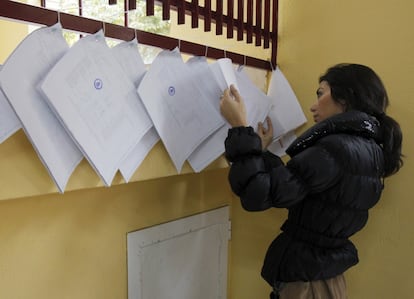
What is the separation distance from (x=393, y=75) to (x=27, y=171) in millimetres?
1131

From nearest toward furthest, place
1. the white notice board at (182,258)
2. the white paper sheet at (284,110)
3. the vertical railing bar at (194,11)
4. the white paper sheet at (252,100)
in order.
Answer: the vertical railing bar at (194,11) < the white notice board at (182,258) < the white paper sheet at (252,100) < the white paper sheet at (284,110)

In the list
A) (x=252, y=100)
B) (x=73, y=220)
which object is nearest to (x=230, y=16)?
(x=252, y=100)

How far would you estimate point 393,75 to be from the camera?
Answer: 51.4 inches

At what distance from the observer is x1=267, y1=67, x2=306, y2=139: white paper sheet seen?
144 cm

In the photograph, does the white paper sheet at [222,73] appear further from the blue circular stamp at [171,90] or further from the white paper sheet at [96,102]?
the white paper sheet at [96,102]

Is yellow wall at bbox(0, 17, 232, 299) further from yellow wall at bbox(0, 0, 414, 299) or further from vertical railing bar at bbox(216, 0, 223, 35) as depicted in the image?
vertical railing bar at bbox(216, 0, 223, 35)

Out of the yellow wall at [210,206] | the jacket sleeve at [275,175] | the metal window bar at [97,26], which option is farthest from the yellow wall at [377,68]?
the jacket sleeve at [275,175]

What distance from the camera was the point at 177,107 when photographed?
1079 mm

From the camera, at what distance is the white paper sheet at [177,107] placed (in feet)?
3.29

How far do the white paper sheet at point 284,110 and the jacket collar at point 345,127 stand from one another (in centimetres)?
40

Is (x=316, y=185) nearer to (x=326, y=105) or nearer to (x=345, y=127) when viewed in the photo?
(x=345, y=127)

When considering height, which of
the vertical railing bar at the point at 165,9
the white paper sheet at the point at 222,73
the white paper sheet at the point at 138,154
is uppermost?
the vertical railing bar at the point at 165,9

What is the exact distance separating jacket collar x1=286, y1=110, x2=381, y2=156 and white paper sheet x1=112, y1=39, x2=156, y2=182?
0.40m

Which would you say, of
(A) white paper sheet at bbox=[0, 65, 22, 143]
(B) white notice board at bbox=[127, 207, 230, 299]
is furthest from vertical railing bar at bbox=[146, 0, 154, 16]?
(B) white notice board at bbox=[127, 207, 230, 299]
